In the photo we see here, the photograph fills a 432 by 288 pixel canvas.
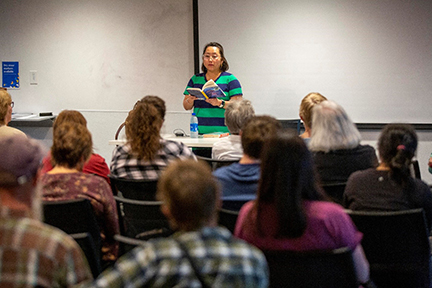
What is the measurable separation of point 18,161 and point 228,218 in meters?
0.81

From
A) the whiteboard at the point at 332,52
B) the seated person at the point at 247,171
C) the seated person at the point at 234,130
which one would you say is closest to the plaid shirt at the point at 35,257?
the seated person at the point at 247,171

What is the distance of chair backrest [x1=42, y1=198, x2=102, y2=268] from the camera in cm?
182

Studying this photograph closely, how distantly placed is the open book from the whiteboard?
3.48ft

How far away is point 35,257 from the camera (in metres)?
1.09

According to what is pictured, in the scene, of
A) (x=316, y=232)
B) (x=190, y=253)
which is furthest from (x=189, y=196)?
(x=316, y=232)

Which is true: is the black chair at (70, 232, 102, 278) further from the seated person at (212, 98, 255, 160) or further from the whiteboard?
the whiteboard

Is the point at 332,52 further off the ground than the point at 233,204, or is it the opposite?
the point at 332,52

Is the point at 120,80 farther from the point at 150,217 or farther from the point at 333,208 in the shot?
the point at 333,208

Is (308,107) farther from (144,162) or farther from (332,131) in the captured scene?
(144,162)

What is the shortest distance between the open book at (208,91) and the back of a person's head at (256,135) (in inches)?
68.5

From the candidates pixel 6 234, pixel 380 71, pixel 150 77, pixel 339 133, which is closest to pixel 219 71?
pixel 150 77

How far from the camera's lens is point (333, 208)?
1467mm

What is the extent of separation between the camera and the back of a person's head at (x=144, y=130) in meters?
2.44

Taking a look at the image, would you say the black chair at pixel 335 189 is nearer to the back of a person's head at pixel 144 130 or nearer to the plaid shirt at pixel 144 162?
the plaid shirt at pixel 144 162
